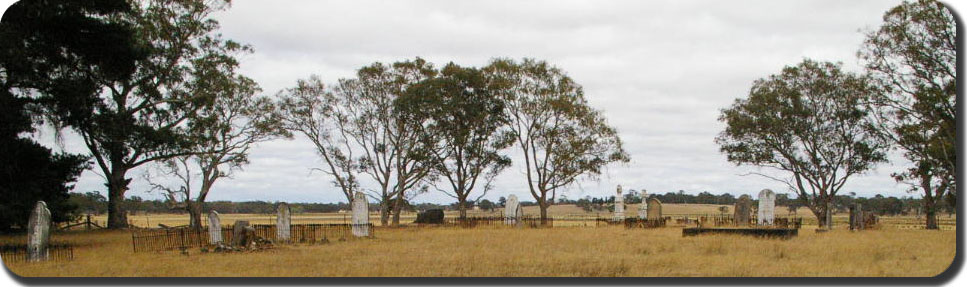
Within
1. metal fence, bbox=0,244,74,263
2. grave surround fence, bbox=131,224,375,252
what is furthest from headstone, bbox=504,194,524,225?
metal fence, bbox=0,244,74,263

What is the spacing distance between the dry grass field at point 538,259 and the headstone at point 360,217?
4.41 meters

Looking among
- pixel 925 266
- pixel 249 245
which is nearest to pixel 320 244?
pixel 249 245

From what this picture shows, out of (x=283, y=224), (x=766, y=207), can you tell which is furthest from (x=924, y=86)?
(x=283, y=224)

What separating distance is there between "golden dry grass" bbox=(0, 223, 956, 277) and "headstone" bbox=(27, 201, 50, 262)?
70 cm

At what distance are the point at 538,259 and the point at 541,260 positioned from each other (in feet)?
0.76

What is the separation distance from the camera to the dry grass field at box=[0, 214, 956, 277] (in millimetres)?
14062

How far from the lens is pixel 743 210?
2920 centimetres

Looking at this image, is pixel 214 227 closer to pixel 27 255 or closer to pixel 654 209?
pixel 27 255

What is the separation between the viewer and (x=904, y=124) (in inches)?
1286

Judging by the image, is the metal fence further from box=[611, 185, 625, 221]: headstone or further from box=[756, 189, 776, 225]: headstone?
box=[611, 185, 625, 221]: headstone

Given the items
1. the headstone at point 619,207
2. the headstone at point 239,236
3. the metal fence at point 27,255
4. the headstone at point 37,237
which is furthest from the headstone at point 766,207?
the headstone at point 37,237

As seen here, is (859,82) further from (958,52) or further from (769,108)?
(958,52)

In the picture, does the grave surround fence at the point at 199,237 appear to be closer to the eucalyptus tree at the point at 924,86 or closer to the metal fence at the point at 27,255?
the metal fence at the point at 27,255

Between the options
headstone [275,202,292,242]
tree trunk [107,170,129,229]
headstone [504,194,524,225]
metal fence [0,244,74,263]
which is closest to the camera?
metal fence [0,244,74,263]
